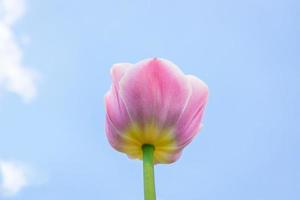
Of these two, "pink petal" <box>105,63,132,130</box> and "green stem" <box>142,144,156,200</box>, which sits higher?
"pink petal" <box>105,63,132,130</box>

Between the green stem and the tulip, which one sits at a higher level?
the tulip

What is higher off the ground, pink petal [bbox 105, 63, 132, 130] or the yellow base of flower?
pink petal [bbox 105, 63, 132, 130]

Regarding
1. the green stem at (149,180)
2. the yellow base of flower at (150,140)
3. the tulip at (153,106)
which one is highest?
the tulip at (153,106)

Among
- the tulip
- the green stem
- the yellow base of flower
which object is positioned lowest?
the green stem

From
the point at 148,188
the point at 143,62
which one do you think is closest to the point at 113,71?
the point at 143,62

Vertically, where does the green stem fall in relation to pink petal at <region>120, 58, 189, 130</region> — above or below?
below

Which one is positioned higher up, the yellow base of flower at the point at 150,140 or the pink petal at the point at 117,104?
the pink petal at the point at 117,104

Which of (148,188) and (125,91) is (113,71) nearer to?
(125,91)
